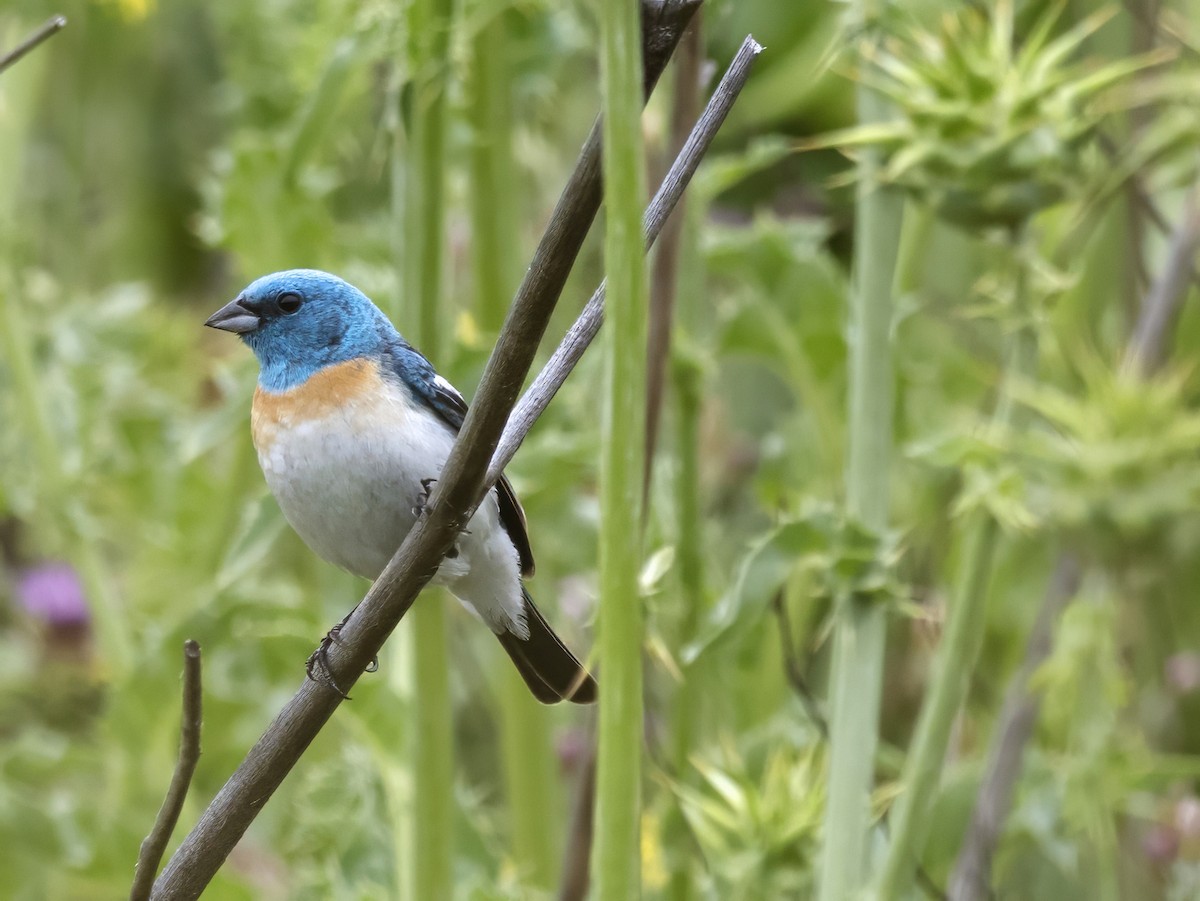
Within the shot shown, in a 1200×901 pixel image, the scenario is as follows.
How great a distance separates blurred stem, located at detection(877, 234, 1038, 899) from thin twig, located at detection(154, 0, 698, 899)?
0.78 metres

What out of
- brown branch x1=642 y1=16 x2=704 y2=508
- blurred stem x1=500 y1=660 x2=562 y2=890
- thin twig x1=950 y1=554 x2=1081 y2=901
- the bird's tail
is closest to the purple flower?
blurred stem x1=500 y1=660 x2=562 y2=890

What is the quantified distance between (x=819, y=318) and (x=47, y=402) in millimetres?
1269

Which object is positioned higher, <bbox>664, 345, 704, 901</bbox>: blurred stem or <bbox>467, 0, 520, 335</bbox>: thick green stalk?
<bbox>467, 0, 520, 335</bbox>: thick green stalk

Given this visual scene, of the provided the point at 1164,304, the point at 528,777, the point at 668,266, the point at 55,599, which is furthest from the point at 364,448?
the point at 55,599

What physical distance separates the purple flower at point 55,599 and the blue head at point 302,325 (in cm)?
163

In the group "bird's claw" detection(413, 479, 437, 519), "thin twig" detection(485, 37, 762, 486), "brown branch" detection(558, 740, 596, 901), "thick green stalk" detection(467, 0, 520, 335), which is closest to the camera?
"thin twig" detection(485, 37, 762, 486)

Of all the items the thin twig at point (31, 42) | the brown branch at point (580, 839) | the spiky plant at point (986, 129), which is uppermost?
the thin twig at point (31, 42)

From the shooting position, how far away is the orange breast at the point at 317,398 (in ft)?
5.39

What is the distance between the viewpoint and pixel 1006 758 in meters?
1.95

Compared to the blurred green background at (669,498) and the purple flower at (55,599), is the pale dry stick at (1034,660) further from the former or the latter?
the purple flower at (55,599)

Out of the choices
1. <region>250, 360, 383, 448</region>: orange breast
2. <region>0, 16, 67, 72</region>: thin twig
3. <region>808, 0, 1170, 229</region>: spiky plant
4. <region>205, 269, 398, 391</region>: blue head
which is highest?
<region>0, 16, 67, 72</region>: thin twig

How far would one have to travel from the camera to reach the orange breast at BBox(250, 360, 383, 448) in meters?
1.64

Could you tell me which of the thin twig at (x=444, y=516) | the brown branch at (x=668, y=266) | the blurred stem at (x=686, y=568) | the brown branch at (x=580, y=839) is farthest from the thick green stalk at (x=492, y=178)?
the thin twig at (x=444, y=516)

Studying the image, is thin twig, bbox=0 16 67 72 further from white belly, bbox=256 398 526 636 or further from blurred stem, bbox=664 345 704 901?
blurred stem, bbox=664 345 704 901
